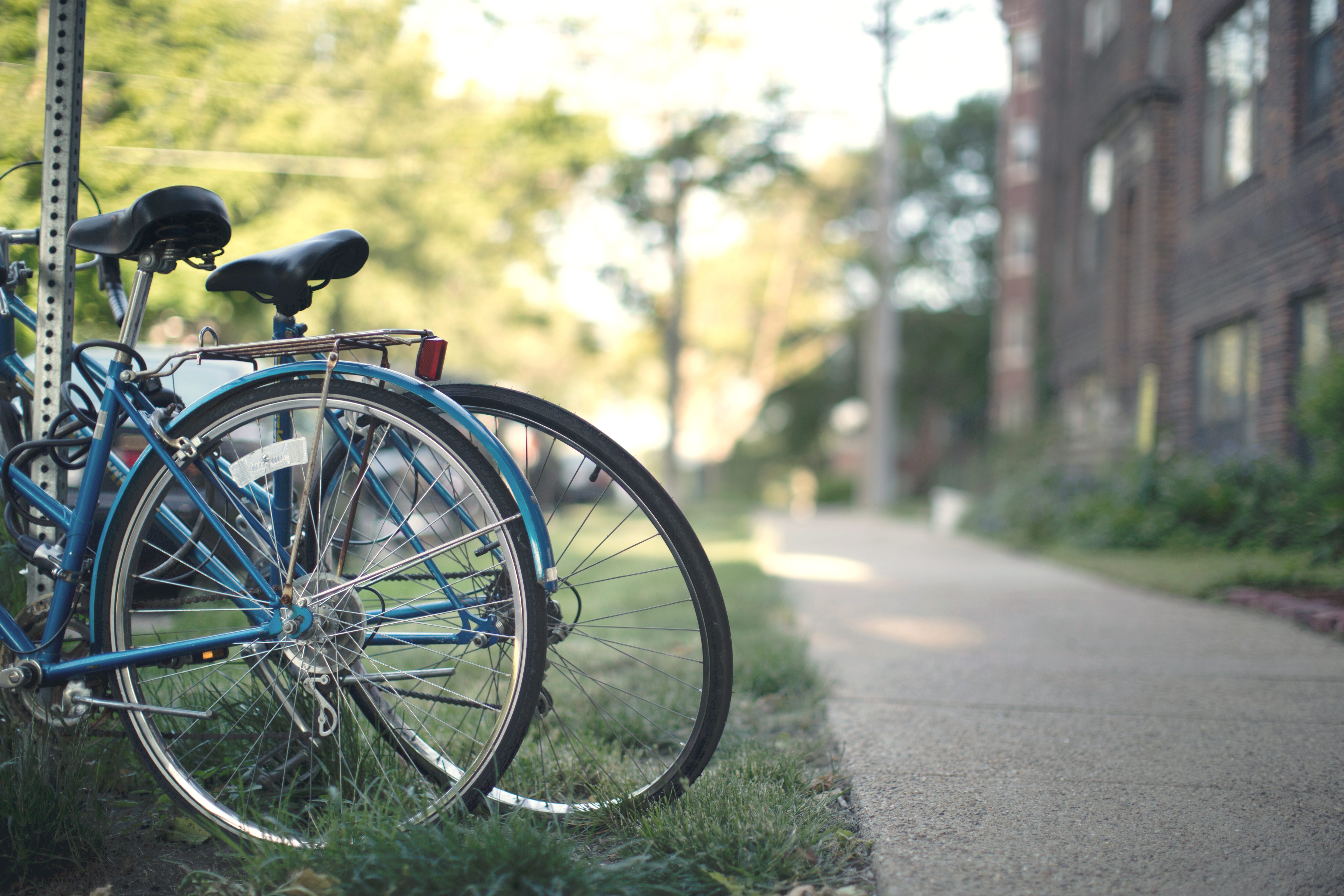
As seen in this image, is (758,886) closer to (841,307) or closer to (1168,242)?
(1168,242)

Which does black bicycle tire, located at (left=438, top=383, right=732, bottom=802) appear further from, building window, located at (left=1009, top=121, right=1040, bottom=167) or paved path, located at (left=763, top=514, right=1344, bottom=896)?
building window, located at (left=1009, top=121, right=1040, bottom=167)

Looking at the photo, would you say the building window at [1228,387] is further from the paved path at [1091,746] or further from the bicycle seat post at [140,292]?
the bicycle seat post at [140,292]

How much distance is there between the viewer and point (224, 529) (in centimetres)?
225

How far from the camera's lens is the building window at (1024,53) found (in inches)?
1134

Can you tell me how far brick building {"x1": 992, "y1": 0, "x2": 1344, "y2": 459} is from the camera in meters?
8.55

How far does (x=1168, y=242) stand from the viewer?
12047 mm

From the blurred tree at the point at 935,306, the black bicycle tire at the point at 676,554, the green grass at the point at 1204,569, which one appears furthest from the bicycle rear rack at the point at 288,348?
the blurred tree at the point at 935,306

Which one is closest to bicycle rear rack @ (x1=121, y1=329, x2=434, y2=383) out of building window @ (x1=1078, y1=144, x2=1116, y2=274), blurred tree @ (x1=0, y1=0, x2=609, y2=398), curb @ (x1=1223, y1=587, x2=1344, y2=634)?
blurred tree @ (x1=0, y1=0, x2=609, y2=398)

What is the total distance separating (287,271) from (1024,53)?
103ft

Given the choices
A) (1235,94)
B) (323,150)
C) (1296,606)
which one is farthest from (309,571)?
(1235,94)

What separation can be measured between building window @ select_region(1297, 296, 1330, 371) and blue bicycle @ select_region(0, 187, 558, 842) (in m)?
8.06

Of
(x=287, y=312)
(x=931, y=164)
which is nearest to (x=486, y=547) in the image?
(x=287, y=312)

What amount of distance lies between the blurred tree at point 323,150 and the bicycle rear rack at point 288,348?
139cm

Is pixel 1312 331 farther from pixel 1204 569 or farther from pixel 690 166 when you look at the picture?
pixel 690 166
